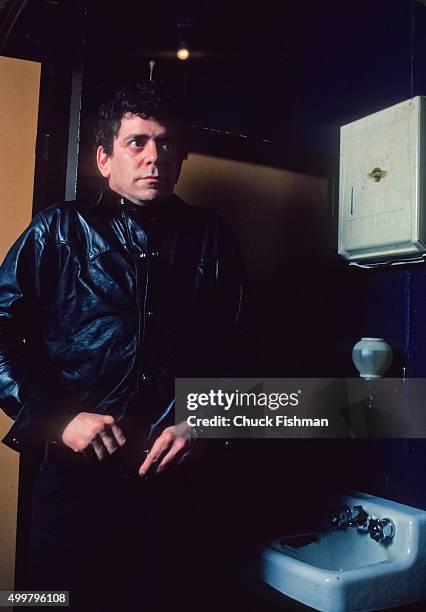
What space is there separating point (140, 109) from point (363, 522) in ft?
5.01

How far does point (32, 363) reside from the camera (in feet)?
4.94

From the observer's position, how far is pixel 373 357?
221 centimetres

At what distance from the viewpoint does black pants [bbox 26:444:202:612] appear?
153 centimetres

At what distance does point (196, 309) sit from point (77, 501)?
609 mm

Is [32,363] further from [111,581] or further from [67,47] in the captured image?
[67,47]

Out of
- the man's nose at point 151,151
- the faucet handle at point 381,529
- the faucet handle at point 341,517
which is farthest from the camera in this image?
the faucet handle at point 341,517

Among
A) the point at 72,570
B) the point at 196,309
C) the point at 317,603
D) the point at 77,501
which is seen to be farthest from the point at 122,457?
the point at 317,603

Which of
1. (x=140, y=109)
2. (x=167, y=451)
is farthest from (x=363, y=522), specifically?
(x=140, y=109)

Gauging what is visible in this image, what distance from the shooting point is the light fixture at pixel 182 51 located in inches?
85.6

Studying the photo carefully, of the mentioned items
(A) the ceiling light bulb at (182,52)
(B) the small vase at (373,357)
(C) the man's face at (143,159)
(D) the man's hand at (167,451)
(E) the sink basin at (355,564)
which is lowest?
(E) the sink basin at (355,564)

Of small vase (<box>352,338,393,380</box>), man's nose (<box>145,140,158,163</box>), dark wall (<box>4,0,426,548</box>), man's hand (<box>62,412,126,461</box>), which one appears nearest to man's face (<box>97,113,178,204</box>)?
man's nose (<box>145,140,158,163</box>)

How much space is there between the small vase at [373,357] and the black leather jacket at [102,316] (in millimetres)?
715

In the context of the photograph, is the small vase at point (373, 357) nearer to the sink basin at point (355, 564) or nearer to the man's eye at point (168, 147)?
the sink basin at point (355, 564)

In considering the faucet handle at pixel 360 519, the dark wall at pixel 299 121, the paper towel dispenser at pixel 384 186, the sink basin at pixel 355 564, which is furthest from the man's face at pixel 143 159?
the faucet handle at pixel 360 519
